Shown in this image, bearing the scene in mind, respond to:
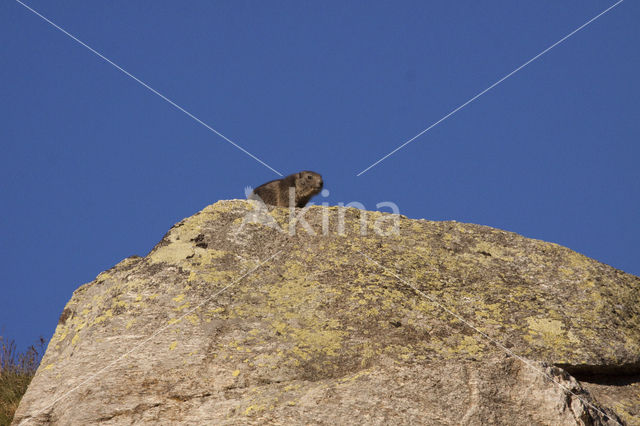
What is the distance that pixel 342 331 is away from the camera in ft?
18.5

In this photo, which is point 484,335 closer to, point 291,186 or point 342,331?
point 342,331

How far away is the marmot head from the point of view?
633 inches

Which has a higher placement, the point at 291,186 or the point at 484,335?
the point at 291,186

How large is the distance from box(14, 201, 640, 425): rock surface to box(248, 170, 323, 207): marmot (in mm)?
7892

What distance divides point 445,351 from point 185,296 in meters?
2.38

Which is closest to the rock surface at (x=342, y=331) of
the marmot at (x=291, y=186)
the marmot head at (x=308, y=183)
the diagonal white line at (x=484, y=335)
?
the diagonal white line at (x=484, y=335)

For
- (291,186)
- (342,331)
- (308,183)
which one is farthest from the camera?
(308,183)

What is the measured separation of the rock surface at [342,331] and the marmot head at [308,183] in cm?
868

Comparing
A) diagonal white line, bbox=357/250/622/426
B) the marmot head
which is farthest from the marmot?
diagonal white line, bbox=357/250/622/426

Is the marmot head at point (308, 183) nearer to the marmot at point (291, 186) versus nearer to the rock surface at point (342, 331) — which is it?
the marmot at point (291, 186)

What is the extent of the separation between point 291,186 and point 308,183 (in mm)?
522

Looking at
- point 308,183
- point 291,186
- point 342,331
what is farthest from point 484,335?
point 308,183

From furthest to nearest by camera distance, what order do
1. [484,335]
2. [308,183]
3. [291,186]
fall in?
[308,183] < [291,186] < [484,335]

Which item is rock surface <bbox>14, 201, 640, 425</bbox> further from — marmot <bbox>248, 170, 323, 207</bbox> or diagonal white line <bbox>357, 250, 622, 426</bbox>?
marmot <bbox>248, 170, 323, 207</bbox>
